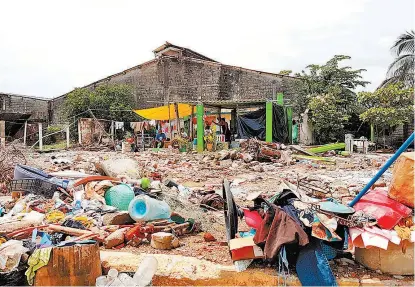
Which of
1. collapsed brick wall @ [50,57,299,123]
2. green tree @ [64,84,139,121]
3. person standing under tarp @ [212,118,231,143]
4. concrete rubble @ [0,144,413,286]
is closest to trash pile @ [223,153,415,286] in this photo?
concrete rubble @ [0,144,413,286]

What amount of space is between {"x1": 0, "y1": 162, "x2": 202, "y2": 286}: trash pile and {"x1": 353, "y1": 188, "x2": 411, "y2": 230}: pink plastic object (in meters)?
2.01

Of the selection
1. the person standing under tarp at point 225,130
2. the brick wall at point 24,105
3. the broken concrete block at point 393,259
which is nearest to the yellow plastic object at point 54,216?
the broken concrete block at point 393,259

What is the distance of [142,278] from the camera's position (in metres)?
3.31

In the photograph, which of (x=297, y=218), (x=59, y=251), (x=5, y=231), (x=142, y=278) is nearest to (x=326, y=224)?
(x=297, y=218)

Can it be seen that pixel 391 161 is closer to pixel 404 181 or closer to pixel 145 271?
pixel 404 181

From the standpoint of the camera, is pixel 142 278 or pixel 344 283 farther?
pixel 142 278

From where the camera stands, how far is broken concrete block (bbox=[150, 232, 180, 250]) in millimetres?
3967

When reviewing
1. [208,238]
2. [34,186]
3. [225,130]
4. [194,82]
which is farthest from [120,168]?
[194,82]

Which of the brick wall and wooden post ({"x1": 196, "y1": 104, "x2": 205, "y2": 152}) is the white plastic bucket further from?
the brick wall

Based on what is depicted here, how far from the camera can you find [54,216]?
482cm

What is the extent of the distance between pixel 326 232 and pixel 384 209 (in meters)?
0.57

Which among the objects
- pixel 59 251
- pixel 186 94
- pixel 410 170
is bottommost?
pixel 59 251

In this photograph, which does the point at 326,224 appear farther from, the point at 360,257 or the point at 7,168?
the point at 7,168

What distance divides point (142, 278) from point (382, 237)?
2.09 m
